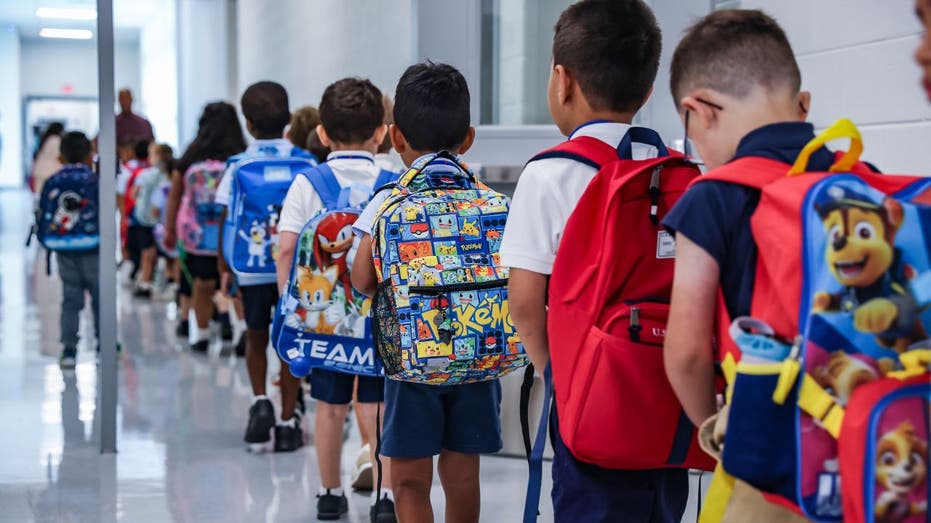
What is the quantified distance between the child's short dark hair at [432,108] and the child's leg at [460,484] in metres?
0.73

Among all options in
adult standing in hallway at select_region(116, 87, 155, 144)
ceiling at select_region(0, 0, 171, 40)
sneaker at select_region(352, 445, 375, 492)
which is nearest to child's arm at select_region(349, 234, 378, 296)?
sneaker at select_region(352, 445, 375, 492)

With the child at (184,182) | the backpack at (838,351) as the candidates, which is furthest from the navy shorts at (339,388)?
the child at (184,182)

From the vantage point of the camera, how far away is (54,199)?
5.74m

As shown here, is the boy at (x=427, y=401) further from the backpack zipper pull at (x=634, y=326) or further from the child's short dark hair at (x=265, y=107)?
the child's short dark hair at (x=265, y=107)

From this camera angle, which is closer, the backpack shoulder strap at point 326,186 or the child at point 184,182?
the backpack shoulder strap at point 326,186

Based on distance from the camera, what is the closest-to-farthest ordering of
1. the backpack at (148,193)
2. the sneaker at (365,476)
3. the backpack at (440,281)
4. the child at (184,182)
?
the backpack at (440,281)
the sneaker at (365,476)
the child at (184,182)
the backpack at (148,193)

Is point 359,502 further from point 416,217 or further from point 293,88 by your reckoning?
point 293,88

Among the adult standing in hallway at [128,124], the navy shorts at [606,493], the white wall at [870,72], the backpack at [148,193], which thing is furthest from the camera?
the adult standing in hallway at [128,124]

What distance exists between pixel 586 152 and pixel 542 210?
0.12m

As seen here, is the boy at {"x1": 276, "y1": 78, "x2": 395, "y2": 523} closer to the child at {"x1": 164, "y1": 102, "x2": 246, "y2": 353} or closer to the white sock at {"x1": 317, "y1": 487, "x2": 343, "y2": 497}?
the white sock at {"x1": 317, "y1": 487, "x2": 343, "y2": 497}

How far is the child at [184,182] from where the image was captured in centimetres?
588

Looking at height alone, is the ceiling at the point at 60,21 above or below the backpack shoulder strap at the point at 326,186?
above

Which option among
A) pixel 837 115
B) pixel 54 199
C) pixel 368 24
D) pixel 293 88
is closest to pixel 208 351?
pixel 54 199

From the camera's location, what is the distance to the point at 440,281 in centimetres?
229
